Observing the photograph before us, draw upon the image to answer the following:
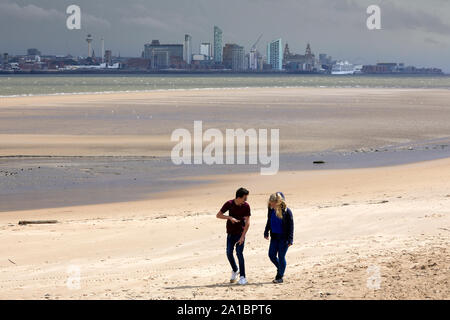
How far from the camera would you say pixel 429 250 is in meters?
13.5

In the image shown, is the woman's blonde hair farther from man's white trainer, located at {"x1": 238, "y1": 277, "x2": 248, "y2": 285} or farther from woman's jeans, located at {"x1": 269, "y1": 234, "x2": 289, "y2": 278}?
man's white trainer, located at {"x1": 238, "y1": 277, "x2": 248, "y2": 285}

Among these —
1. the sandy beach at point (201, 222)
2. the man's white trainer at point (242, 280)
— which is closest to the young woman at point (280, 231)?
the sandy beach at point (201, 222)

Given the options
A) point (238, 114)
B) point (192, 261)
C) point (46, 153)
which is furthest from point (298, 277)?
point (238, 114)

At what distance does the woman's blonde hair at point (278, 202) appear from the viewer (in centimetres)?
1166

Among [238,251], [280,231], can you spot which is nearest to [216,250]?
[238,251]

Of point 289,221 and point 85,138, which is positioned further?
point 85,138

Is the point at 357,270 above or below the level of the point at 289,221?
below

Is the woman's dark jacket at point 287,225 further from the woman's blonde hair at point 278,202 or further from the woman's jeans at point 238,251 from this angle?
the woman's jeans at point 238,251

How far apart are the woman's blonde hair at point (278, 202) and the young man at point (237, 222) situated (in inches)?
15.4

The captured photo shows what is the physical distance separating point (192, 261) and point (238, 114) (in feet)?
163

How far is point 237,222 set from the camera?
1191 centimetres

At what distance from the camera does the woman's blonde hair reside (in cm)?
1166
